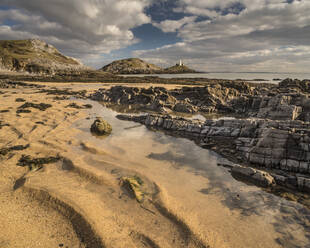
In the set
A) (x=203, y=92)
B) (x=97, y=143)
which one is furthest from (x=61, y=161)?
(x=203, y=92)

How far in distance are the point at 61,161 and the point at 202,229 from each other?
9.36 metres

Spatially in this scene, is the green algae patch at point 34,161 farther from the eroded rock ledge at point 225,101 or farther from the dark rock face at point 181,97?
the dark rock face at point 181,97

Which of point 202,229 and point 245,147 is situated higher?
point 245,147

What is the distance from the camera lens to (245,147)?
43.7 ft

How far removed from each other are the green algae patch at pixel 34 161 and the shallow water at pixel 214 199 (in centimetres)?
252

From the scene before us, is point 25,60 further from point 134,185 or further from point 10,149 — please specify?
point 134,185

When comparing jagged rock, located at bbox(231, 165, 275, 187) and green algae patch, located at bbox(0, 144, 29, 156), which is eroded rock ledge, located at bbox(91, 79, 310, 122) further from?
green algae patch, located at bbox(0, 144, 29, 156)

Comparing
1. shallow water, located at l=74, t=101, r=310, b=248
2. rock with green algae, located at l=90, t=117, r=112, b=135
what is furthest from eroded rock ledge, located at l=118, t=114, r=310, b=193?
rock with green algae, located at l=90, t=117, r=112, b=135

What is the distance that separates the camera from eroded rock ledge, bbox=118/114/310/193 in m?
10.3

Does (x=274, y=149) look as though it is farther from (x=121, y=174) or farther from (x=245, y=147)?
(x=121, y=174)

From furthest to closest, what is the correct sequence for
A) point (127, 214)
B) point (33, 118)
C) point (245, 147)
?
point (33, 118)
point (245, 147)
point (127, 214)

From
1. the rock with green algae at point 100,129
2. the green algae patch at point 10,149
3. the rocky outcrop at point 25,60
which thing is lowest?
the green algae patch at point 10,149

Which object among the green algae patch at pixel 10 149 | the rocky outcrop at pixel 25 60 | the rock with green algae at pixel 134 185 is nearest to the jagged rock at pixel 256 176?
the rock with green algae at pixel 134 185

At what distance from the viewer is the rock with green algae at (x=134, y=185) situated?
27.7 ft
